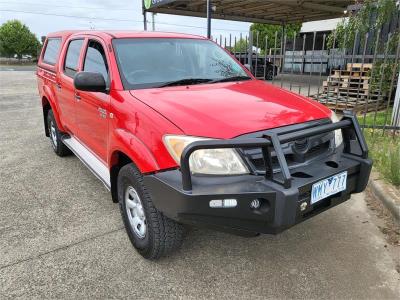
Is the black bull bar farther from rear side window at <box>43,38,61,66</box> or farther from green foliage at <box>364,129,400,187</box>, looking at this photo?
rear side window at <box>43,38,61,66</box>

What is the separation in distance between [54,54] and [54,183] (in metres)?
1.95

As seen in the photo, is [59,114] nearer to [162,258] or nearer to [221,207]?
[162,258]

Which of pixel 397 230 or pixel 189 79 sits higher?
pixel 189 79

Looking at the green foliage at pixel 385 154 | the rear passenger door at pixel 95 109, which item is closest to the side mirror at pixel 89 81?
the rear passenger door at pixel 95 109

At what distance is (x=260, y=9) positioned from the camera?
1605 cm

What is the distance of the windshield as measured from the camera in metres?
3.15

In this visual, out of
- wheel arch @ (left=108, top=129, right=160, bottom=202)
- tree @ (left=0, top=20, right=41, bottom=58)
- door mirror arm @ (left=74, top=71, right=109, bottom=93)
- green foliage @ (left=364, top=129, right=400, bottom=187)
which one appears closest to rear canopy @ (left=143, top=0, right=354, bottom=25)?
green foliage @ (left=364, top=129, right=400, bottom=187)

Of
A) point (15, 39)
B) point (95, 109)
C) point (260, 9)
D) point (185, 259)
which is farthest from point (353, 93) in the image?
point (15, 39)

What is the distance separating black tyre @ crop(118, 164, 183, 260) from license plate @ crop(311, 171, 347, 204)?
98 centimetres

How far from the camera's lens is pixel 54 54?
16.6 feet

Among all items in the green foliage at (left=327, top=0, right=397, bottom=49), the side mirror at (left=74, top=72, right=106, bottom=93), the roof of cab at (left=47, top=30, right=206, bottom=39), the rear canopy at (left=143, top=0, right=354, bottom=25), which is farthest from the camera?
the rear canopy at (left=143, top=0, right=354, bottom=25)

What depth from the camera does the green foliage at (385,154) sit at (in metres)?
3.84

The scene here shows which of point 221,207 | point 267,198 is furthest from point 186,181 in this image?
point 267,198

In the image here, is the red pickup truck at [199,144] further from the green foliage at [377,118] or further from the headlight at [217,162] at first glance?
the green foliage at [377,118]
